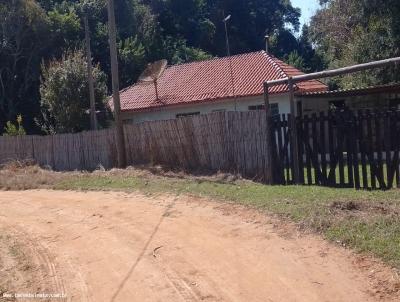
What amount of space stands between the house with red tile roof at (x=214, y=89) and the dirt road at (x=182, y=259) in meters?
14.4

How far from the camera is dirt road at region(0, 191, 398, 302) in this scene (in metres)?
5.83

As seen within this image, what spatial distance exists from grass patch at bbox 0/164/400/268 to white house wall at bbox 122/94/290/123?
9701mm

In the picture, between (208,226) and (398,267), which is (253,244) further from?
(398,267)

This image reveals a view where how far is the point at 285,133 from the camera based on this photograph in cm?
1209

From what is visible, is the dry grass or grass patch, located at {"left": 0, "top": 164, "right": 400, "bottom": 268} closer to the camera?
grass patch, located at {"left": 0, "top": 164, "right": 400, "bottom": 268}

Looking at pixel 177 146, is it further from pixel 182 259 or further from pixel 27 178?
pixel 182 259

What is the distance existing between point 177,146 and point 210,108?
10.1m

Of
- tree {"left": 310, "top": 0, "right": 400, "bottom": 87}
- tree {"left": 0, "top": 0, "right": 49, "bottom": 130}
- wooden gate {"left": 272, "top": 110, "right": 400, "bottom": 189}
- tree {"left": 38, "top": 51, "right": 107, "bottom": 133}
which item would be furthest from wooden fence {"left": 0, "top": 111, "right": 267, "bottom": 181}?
tree {"left": 0, "top": 0, "right": 49, "bottom": 130}

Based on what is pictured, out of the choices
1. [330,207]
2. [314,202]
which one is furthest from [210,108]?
[330,207]

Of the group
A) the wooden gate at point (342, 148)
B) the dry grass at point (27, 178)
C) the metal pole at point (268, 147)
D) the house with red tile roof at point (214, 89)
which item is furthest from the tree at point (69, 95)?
the wooden gate at point (342, 148)

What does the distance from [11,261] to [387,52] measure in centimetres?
1837

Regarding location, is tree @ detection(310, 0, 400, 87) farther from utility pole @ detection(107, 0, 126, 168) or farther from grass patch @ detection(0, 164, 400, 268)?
grass patch @ detection(0, 164, 400, 268)

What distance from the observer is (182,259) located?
22.3 ft

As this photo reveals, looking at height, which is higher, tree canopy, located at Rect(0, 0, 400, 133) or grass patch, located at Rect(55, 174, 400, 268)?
tree canopy, located at Rect(0, 0, 400, 133)
